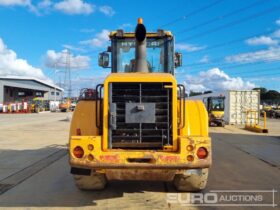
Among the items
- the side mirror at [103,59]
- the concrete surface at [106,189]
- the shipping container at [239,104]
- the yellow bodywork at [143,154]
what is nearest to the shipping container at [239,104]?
the shipping container at [239,104]

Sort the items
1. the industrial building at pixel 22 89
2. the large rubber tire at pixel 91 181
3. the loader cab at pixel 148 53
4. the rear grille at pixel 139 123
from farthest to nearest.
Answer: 1. the industrial building at pixel 22 89
2. the loader cab at pixel 148 53
3. the large rubber tire at pixel 91 181
4. the rear grille at pixel 139 123

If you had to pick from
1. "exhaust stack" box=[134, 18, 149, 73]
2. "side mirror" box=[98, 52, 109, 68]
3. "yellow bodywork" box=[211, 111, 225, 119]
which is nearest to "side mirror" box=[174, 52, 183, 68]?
"side mirror" box=[98, 52, 109, 68]

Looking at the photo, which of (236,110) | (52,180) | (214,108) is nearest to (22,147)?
(52,180)

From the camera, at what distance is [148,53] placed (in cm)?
911

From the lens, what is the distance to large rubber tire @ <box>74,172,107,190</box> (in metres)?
7.21

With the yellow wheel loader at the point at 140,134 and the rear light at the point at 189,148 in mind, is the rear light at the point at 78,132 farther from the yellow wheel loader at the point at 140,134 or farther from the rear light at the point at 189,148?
the rear light at the point at 189,148

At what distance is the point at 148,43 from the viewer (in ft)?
30.2

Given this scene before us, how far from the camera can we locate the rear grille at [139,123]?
6.52 m

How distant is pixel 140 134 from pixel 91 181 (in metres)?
1.50

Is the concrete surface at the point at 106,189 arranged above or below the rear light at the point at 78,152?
below

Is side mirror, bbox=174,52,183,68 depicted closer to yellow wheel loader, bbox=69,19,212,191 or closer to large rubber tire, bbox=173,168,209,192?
yellow wheel loader, bbox=69,19,212,191

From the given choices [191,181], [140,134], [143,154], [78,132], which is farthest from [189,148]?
[78,132]

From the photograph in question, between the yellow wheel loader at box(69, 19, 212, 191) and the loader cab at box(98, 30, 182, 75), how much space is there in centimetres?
178

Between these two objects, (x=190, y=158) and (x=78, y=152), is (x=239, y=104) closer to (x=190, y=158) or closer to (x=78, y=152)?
(x=190, y=158)
